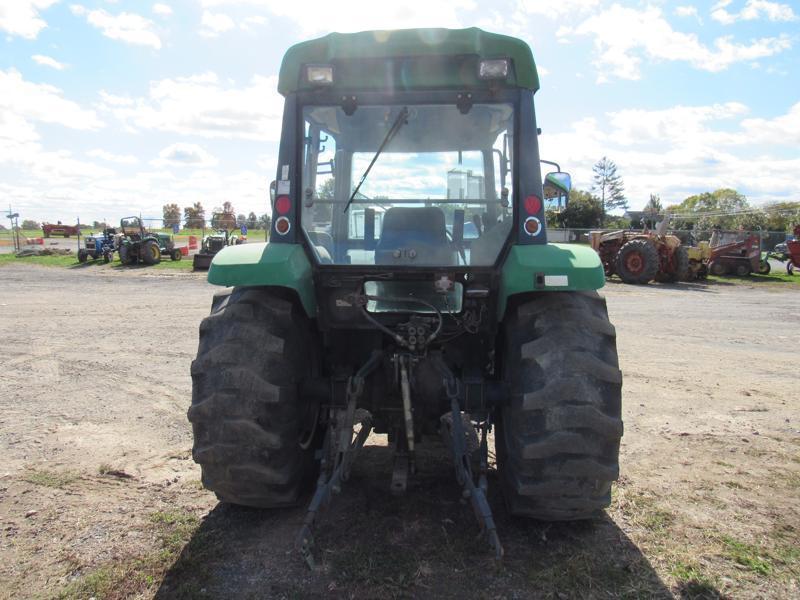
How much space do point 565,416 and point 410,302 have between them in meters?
1.11

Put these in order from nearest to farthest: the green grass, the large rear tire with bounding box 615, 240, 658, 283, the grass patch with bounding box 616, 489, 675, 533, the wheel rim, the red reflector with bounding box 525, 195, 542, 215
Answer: the red reflector with bounding box 525, 195, 542, 215 → the grass patch with bounding box 616, 489, 675, 533 → the large rear tire with bounding box 615, 240, 658, 283 → the wheel rim → the green grass

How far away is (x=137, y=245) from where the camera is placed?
23094mm

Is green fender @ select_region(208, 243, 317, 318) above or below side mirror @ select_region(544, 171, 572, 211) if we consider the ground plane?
below

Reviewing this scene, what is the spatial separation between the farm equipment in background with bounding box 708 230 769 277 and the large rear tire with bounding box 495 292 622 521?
21.3 metres

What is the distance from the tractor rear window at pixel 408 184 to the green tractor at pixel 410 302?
12mm

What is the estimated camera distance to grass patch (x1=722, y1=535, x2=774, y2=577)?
2.97 m

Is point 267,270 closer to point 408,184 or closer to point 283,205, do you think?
point 283,205

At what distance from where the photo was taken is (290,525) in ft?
11.1

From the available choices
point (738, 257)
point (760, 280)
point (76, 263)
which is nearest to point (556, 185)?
point (760, 280)

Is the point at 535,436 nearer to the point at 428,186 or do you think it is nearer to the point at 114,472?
the point at 428,186

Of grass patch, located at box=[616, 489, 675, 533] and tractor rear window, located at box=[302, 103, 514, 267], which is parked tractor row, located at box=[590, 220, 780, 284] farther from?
tractor rear window, located at box=[302, 103, 514, 267]

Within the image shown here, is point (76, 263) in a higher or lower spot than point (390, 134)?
lower

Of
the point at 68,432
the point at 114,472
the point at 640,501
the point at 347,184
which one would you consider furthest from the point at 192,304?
the point at 640,501

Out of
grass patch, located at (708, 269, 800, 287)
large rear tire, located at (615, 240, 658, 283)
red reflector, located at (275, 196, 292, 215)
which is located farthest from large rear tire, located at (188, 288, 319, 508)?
grass patch, located at (708, 269, 800, 287)
